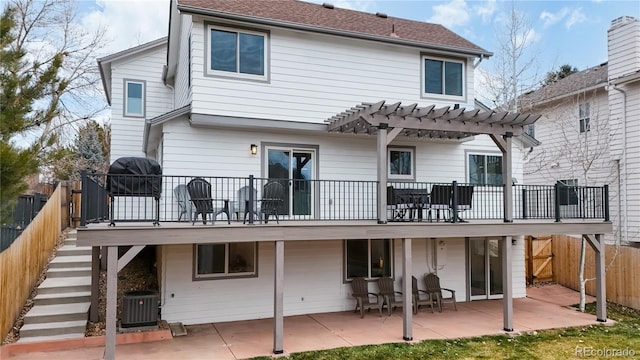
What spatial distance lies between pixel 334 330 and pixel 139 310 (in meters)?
4.00

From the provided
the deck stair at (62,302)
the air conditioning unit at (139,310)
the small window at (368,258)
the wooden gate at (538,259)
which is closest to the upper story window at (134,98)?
the deck stair at (62,302)

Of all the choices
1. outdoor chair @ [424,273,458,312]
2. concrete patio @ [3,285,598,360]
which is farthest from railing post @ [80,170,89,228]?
outdoor chair @ [424,273,458,312]

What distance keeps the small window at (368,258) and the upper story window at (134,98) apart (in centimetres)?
820

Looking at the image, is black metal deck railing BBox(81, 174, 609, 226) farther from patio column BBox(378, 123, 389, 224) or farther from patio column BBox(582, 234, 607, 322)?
patio column BBox(378, 123, 389, 224)

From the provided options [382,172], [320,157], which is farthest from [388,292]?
[320,157]

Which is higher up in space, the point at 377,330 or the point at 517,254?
the point at 517,254

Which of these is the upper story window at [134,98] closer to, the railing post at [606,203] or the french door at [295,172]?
the french door at [295,172]

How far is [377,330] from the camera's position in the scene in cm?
973

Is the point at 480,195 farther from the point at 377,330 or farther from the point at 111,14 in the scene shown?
the point at 111,14

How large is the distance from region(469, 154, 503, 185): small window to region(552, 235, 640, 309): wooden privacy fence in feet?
11.5

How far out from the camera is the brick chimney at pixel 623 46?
45.1ft

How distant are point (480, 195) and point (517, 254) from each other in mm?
2528

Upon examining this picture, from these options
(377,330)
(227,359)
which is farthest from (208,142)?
(377,330)

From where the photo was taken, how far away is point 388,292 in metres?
11.3
